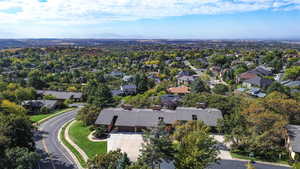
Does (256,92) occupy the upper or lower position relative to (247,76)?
lower

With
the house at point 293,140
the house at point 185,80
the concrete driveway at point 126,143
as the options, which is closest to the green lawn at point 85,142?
the concrete driveway at point 126,143

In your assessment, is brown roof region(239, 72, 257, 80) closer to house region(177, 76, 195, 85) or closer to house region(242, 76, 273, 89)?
house region(242, 76, 273, 89)

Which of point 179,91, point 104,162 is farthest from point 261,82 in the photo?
point 104,162

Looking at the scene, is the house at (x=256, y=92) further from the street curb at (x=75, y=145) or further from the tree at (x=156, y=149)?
the street curb at (x=75, y=145)

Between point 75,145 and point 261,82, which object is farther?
point 261,82

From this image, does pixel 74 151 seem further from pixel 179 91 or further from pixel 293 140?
pixel 179 91

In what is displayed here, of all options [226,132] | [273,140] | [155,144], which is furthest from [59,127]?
[273,140]

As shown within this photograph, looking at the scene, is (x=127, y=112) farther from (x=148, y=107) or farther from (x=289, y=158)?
(x=289, y=158)
